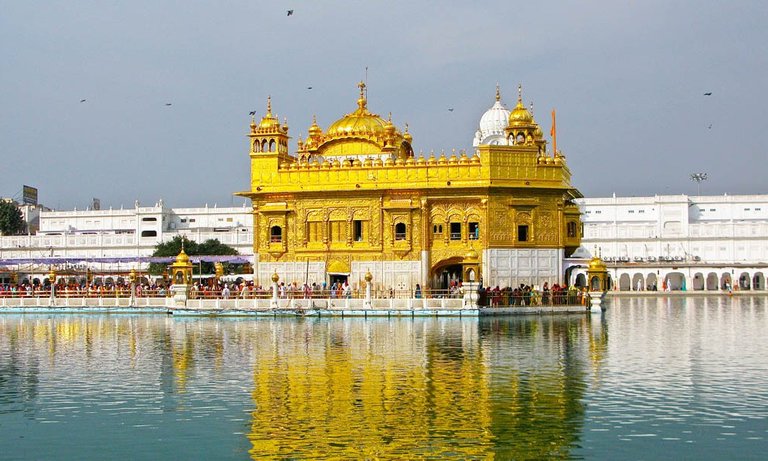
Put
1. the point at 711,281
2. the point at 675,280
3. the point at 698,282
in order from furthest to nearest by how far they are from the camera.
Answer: the point at 675,280 < the point at 711,281 < the point at 698,282

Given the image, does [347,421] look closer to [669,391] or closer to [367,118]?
[669,391]

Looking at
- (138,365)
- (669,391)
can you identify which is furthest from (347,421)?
(138,365)

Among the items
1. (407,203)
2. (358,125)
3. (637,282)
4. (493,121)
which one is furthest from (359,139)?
(637,282)

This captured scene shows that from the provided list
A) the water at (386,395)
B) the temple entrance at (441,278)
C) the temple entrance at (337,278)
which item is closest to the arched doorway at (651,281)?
the temple entrance at (441,278)

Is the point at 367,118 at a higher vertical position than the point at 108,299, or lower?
higher

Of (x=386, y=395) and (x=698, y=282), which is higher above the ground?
(x=698, y=282)

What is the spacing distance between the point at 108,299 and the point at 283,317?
8591 millimetres

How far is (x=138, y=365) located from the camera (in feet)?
70.7

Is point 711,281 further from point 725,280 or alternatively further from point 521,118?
point 521,118

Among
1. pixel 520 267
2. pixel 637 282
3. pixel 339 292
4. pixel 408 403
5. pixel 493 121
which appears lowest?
pixel 408 403

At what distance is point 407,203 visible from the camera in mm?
42625

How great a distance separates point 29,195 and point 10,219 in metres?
12.0

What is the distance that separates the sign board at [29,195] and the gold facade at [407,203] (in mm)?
68420

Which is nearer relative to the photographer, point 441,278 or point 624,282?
point 441,278
